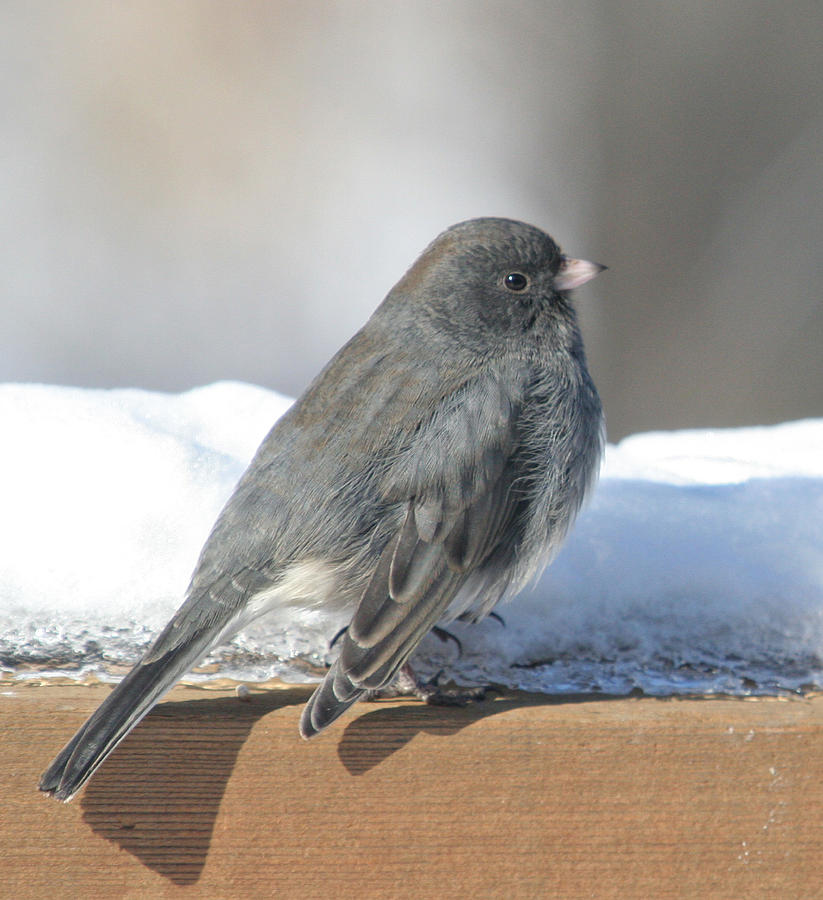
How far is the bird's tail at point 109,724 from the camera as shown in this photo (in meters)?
1.43

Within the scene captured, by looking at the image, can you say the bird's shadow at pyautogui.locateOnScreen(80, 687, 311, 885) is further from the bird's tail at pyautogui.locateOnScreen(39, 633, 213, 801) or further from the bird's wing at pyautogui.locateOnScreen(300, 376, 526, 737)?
the bird's wing at pyautogui.locateOnScreen(300, 376, 526, 737)

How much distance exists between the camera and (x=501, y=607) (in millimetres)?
2168

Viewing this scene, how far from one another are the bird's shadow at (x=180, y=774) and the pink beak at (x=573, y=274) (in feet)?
3.69

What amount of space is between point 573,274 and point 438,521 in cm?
81

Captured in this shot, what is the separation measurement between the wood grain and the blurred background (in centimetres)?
446

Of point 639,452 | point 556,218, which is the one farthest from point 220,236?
point 639,452

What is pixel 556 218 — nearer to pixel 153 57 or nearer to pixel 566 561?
pixel 153 57

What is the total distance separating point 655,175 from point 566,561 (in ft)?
14.9

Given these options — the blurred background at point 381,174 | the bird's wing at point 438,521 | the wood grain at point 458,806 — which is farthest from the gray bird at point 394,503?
the blurred background at point 381,174

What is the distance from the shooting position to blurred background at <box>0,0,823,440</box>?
5.77 metres

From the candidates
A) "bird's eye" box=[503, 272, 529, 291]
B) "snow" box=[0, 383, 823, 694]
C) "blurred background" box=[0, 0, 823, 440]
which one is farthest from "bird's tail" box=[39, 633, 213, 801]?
"blurred background" box=[0, 0, 823, 440]

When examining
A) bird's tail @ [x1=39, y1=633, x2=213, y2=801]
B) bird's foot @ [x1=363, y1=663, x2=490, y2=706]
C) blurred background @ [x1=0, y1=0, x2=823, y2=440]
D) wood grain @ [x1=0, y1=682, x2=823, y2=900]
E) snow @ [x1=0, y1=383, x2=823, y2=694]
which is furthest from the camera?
blurred background @ [x1=0, y1=0, x2=823, y2=440]

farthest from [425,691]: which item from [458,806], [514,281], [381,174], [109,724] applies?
[381,174]

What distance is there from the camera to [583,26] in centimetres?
609
